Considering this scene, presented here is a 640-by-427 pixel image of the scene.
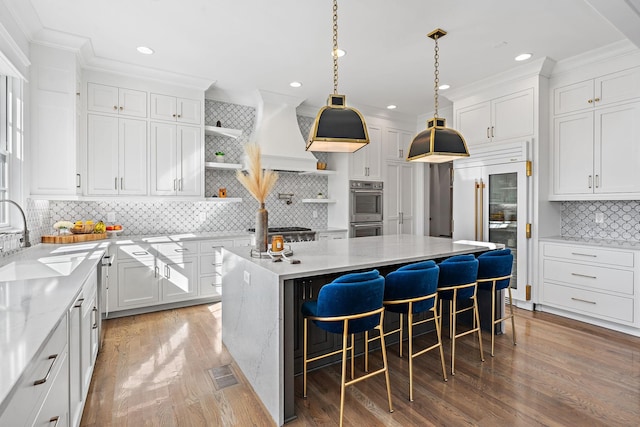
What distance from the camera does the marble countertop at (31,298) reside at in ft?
3.02

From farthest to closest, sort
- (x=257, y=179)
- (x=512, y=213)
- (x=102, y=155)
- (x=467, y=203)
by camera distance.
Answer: (x=467, y=203) → (x=512, y=213) → (x=102, y=155) → (x=257, y=179)

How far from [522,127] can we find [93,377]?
16.2 ft

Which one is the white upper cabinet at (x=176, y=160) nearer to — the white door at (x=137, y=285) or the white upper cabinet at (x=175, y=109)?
the white upper cabinet at (x=175, y=109)

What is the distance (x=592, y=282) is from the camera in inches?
140

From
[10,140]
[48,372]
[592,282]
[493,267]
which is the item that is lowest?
[592,282]

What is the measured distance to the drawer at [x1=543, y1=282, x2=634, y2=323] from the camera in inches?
131

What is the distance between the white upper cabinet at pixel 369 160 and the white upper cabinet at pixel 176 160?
7.65 feet

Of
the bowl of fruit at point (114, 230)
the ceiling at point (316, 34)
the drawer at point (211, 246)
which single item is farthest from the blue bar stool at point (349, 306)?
the bowl of fruit at point (114, 230)

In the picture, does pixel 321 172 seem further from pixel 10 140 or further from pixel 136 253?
pixel 10 140

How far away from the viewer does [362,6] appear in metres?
2.73

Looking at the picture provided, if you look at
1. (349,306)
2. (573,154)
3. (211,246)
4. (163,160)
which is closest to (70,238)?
(163,160)

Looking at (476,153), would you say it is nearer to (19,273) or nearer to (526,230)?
(526,230)

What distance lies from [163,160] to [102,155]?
2.08 feet

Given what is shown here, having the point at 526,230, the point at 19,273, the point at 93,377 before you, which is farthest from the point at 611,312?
the point at 19,273
